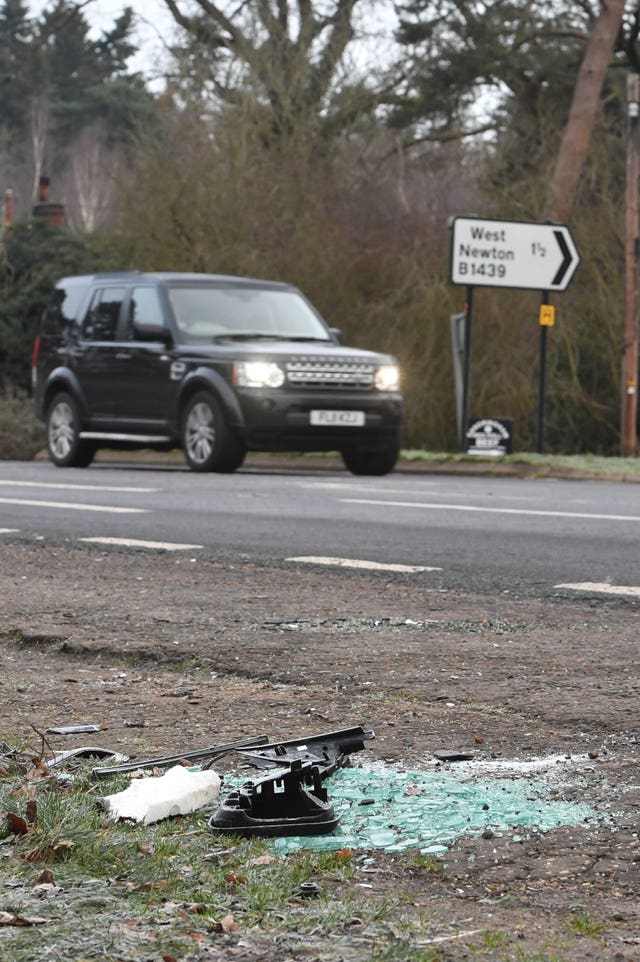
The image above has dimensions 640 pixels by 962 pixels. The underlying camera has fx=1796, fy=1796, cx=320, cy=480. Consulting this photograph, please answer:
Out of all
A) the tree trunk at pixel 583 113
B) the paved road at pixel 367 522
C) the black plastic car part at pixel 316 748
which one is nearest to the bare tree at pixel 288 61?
the tree trunk at pixel 583 113

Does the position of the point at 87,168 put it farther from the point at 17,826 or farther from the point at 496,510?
the point at 17,826

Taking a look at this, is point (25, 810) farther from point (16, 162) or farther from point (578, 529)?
point (16, 162)

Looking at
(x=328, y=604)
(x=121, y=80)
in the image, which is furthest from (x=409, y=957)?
(x=121, y=80)

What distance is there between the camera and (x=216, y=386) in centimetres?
1730

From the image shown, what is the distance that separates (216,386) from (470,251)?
20.2 feet

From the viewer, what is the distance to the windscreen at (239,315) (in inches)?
718

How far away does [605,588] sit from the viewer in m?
7.58

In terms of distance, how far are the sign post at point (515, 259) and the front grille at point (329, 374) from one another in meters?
4.77

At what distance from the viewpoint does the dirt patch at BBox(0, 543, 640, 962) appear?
3201 millimetres

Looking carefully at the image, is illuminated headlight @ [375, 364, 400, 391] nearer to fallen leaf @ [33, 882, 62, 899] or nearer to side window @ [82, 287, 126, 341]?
side window @ [82, 287, 126, 341]

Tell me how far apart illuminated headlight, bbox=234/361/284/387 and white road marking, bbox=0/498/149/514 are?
4220 mm

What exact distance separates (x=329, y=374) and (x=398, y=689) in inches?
487

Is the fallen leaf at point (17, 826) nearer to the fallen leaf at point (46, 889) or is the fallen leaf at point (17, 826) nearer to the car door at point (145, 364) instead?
the fallen leaf at point (46, 889)

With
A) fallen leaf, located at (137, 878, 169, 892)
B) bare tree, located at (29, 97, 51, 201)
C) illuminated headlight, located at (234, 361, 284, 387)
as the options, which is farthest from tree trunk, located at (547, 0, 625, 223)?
bare tree, located at (29, 97, 51, 201)
